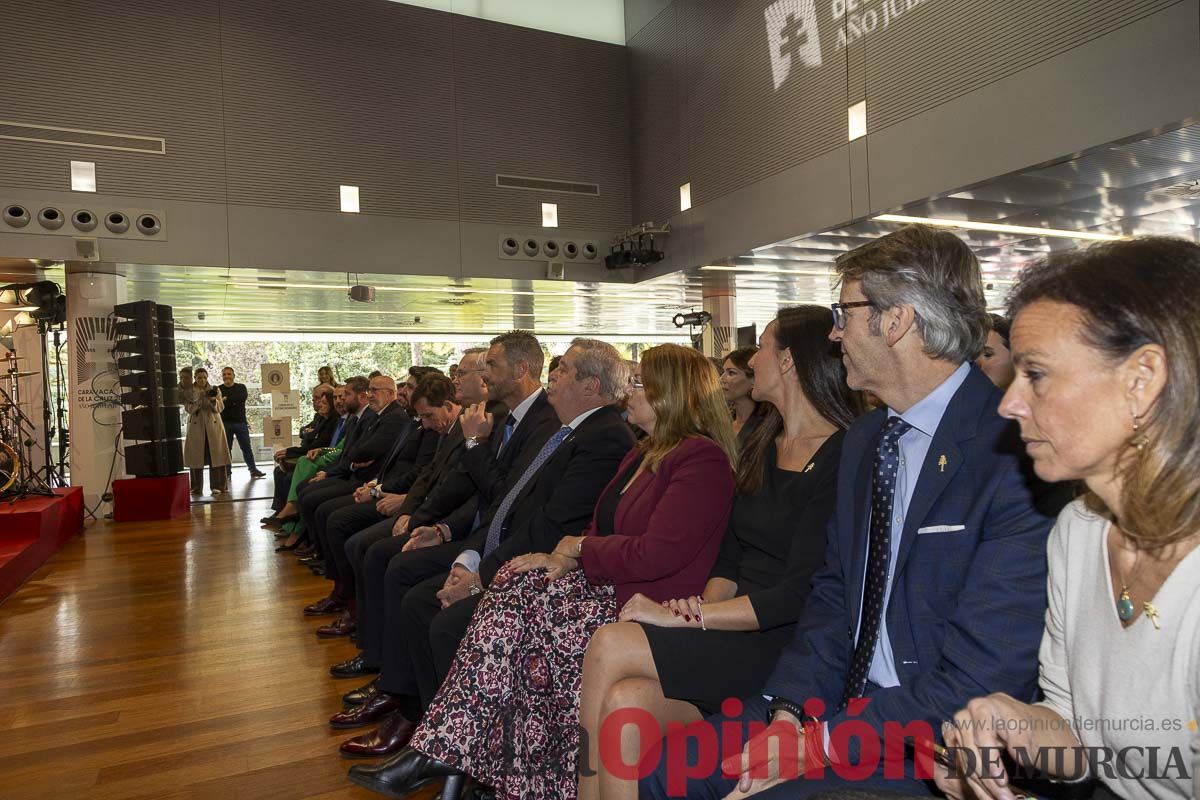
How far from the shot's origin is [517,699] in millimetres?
2273

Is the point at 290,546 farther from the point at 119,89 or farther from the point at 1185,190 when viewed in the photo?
the point at 1185,190

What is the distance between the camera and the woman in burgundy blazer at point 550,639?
7.22 feet

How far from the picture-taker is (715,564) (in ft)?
7.59

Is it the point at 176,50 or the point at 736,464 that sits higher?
the point at 176,50

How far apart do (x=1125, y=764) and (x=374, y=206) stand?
398 inches

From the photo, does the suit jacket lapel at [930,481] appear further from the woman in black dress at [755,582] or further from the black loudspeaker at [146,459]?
the black loudspeaker at [146,459]

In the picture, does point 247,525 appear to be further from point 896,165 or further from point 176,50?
point 896,165

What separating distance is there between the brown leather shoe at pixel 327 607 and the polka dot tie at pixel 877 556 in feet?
12.4

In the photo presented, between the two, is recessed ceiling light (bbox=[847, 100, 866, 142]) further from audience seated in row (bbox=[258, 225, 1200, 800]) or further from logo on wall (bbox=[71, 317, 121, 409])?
logo on wall (bbox=[71, 317, 121, 409])

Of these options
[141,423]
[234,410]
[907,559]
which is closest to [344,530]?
[907,559]

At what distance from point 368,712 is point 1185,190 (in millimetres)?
7650

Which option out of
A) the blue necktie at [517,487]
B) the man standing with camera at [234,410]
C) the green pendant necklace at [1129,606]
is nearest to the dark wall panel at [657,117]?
the man standing with camera at [234,410]

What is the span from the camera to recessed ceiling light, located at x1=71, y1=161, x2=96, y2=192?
8.57 meters

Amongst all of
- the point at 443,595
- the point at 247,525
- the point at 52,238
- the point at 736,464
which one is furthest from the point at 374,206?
the point at 736,464
